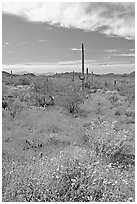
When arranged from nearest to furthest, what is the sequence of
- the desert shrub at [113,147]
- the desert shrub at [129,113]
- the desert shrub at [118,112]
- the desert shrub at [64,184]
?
1. the desert shrub at [64,184]
2. the desert shrub at [113,147]
3. the desert shrub at [129,113]
4. the desert shrub at [118,112]

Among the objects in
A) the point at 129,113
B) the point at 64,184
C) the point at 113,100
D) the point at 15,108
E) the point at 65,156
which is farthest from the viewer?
the point at 113,100

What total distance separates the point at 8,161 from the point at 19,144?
5.51 ft

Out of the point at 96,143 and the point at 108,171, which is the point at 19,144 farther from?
the point at 108,171

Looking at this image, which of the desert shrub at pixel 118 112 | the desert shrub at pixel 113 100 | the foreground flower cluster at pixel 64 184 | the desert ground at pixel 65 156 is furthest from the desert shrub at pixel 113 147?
the desert shrub at pixel 113 100

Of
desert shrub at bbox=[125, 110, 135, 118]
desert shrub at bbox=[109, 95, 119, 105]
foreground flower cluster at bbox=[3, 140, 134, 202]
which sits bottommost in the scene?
foreground flower cluster at bbox=[3, 140, 134, 202]

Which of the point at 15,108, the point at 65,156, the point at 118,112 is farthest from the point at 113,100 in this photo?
the point at 65,156

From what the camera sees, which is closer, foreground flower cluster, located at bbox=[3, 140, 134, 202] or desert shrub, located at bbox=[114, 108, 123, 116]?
foreground flower cluster, located at bbox=[3, 140, 134, 202]

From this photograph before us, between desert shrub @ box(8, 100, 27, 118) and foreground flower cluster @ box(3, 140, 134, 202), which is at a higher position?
desert shrub @ box(8, 100, 27, 118)

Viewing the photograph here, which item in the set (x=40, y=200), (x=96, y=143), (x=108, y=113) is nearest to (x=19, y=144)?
(x=96, y=143)

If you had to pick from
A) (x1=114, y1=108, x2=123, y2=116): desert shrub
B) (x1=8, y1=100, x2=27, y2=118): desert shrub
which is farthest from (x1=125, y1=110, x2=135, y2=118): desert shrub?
(x1=8, y1=100, x2=27, y2=118): desert shrub

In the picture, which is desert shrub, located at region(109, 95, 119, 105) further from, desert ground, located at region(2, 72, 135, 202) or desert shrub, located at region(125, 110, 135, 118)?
desert ground, located at region(2, 72, 135, 202)

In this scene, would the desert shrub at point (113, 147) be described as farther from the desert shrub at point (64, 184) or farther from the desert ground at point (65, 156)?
the desert shrub at point (64, 184)

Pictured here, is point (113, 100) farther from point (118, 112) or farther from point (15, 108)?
point (15, 108)

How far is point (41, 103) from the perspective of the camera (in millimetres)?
15164
